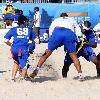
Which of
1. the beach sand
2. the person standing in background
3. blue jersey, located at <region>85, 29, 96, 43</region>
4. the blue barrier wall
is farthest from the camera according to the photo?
the blue barrier wall

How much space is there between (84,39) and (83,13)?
10018 millimetres

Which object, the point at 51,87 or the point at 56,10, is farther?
the point at 56,10

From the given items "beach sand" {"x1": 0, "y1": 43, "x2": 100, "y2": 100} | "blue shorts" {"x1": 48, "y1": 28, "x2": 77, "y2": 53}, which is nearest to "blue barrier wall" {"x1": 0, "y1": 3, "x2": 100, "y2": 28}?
"beach sand" {"x1": 0, "y1": 43, "x2": 100, "y2": 100}

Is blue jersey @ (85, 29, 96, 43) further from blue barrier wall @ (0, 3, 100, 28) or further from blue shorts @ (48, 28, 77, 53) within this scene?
blue barrier wall @ (0, 3, 100, 28)

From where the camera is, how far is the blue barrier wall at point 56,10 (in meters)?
20.3

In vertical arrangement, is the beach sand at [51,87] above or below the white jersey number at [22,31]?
below

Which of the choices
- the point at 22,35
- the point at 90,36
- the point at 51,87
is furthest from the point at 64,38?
the point at 51,87

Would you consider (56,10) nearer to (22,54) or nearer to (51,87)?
(22,54)

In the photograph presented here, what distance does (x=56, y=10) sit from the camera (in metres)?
20.6

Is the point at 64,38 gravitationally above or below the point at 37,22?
above

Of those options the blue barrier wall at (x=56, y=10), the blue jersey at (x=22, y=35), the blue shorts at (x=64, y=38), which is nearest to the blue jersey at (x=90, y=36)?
the blue shorts at (x=64, y=38)

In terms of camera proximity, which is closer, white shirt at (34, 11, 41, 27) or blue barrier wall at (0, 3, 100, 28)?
white shirt at (34, 11, 41, 27)

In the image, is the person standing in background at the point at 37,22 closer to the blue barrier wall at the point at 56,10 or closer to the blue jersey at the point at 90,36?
the blue barrier wall at the point at 56,10

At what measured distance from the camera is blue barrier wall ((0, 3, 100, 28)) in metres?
20.3
